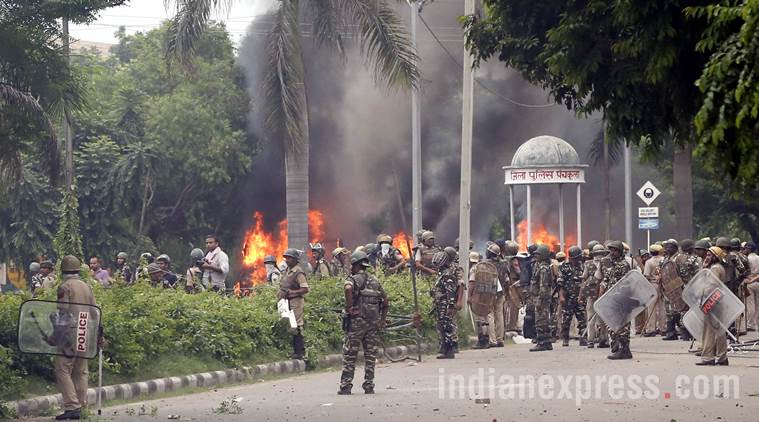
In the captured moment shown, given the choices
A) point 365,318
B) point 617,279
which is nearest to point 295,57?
point 617,279

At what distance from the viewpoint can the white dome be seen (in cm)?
3419

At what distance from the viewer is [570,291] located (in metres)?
22.1

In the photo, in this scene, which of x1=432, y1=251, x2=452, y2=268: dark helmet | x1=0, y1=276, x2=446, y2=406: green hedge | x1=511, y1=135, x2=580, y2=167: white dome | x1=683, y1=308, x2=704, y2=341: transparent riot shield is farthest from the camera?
x1=511, y1=135, x2=580, y2=167: white dome

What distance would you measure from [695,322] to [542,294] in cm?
416

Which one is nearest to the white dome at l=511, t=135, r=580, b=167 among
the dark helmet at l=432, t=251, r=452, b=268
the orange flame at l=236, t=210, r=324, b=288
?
the orange flame at l=236, t=210, r=324, b=288

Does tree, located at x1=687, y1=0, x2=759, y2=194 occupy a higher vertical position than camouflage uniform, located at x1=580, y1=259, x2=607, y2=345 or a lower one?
higher

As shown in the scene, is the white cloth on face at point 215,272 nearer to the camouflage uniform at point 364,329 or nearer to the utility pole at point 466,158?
the utility pole at point 466,158

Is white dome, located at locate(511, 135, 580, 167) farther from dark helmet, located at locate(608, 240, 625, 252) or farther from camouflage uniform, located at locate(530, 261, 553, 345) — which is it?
dark helmet, located at locate(608, 240, 625, 252)

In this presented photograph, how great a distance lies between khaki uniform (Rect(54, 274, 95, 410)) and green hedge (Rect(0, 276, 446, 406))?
727 millimetres

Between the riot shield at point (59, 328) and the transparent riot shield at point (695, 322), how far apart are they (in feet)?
26.0

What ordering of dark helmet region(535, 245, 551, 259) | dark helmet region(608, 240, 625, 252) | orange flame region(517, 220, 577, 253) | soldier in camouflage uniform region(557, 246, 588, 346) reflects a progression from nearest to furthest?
1. dark helmet region(608, 240, 625, 252)
2. dark helmet region(535, 245, 551, 259)
3. soldier in camouflage uniform region(557, 246, 588, 346)
4. orange flame region(517, 220, 577, 253)

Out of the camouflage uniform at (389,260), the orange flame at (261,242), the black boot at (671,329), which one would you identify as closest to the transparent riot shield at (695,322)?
the black boot at (671,329)

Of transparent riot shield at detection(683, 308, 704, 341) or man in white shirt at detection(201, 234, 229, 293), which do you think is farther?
man in white shirt at detection(201, 234, 229, 293)

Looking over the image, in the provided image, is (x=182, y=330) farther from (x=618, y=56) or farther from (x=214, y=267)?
(x=618, y=56)
